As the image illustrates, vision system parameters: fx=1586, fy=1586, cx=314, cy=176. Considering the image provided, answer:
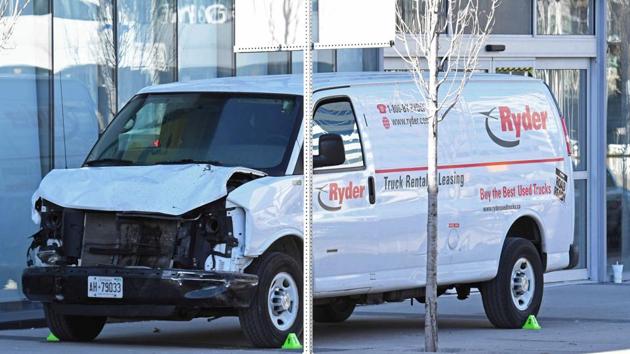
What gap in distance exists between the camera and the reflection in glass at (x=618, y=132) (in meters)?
23.8

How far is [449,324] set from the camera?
55.1 ft

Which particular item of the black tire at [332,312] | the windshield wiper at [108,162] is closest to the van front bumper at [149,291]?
the windshield wiper at [108,162]

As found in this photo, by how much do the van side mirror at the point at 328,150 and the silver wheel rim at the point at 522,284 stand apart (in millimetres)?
3158

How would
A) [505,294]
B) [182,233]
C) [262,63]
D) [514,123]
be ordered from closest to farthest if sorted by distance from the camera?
[182,233] → [505,294] → [514,123] → [262,63]

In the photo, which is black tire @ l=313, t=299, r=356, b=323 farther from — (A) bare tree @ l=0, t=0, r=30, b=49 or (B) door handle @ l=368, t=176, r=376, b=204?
(A) bare tree @ l=0, t=0, r=30, b=49

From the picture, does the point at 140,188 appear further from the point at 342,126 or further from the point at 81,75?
the point at 81,75

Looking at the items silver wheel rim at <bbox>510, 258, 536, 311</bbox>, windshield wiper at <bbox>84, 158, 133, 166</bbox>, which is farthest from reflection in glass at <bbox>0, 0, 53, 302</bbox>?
silver wheel rim at <bbox>510, 258, 536, 311</bbox>

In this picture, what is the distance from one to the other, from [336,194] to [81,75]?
13.8ft

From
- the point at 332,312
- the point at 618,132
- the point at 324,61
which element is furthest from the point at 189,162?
the point at 618,132

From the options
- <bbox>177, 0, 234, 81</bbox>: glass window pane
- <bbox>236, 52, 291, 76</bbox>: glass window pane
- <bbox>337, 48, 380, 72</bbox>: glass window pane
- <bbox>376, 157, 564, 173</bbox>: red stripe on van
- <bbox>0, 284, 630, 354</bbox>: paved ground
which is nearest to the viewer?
<bbox>0, 284, 630, 354</bbox>: paved ground

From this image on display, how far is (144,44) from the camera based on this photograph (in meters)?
17.5

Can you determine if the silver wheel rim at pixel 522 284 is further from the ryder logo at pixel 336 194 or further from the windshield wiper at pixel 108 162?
the windshield wiper at pixel 108 162

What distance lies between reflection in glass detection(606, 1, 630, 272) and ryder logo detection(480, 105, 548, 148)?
7524 millimetres

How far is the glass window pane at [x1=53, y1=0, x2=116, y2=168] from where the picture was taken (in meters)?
16.5
